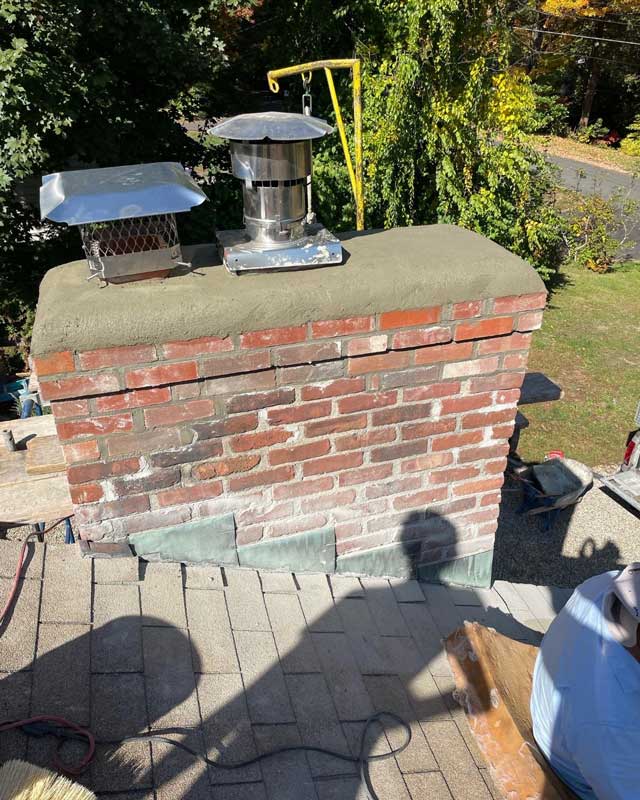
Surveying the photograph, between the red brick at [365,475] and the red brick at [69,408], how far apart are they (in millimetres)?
1024

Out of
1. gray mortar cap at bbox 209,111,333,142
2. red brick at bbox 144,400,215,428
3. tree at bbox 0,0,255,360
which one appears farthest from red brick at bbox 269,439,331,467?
tree at bbox 0,0,255,360

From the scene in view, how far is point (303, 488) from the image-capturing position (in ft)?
8.06

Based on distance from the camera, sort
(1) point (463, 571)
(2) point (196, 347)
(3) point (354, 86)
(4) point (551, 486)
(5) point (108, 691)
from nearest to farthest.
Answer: (5) point (108, 691)
(2) point (196, 347)
(1) point (463, 571)
(3) point (354, 86)
(4) point (551, 486)

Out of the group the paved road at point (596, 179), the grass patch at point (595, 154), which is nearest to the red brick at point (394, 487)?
the paved road at point (596, 179)

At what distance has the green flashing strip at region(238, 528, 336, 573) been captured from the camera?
8.19ft

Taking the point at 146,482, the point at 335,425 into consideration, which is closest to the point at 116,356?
the point at 146,482

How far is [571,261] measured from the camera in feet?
43.3

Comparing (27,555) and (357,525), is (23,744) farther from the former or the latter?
(357,525)

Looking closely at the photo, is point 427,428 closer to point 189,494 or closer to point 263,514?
point 263,514

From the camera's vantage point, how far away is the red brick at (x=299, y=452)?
2348mm

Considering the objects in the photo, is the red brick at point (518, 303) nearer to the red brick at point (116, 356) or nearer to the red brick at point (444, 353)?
the red brick at point (444, 353)

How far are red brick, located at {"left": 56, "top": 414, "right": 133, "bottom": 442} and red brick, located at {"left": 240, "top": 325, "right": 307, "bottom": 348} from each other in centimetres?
48

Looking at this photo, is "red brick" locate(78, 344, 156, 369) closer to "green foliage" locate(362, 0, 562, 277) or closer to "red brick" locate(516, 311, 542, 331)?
"red brick" locate(516, 311, 542, 331)

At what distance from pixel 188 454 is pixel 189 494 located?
17cm
